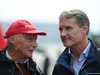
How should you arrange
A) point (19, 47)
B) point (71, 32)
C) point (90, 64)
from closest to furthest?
point (90, 64)
point (71, 32)
point (19, 47)

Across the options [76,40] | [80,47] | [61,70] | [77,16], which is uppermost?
[77,16]

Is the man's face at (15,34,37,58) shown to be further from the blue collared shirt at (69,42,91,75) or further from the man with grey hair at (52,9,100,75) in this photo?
the blue collared shirt at (69,42,91,75)

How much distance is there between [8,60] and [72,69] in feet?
3.72

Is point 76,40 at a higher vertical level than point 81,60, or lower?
higher

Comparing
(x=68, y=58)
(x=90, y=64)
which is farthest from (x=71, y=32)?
(x=90, y=64)

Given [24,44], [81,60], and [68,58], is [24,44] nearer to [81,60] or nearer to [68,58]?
[68,58]

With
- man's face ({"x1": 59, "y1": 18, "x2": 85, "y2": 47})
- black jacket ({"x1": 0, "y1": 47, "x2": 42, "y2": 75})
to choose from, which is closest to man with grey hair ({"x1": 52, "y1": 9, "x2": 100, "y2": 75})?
man's face ({"x1": 59, "y1": 18, "x2": 85, "y2": 47})

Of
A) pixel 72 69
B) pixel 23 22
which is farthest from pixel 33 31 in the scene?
pixel 72 69

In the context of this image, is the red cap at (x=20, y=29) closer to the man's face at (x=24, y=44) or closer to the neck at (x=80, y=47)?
the man's face at (x=24, y=44)

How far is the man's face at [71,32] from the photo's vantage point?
4.20m

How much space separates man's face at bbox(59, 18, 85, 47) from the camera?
4.20 meters

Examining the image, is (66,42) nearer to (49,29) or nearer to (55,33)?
(55,33)

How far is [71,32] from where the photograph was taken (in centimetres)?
421

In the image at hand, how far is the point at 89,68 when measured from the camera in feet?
13.3
